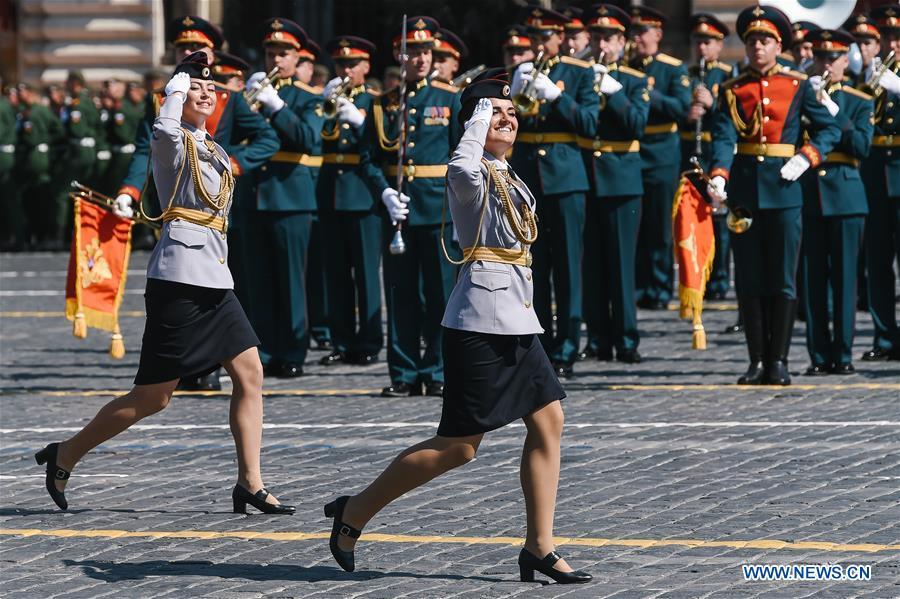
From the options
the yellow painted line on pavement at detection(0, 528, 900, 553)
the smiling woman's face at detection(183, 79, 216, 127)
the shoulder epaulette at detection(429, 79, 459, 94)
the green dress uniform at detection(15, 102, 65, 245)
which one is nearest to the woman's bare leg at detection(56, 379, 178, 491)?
the yellow painted line on pavement at detection(0, 528, 900, 553)

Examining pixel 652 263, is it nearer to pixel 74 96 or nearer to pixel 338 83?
pixel 338 83

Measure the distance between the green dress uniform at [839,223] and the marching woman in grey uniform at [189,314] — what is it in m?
5.05

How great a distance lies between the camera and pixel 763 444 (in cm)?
975

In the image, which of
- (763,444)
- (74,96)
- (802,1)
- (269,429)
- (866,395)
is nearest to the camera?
(763,444)

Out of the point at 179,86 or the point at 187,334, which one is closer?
the point at 179,86

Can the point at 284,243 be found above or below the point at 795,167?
below

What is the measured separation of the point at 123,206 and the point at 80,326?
1018 mm

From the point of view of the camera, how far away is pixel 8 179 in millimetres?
23766

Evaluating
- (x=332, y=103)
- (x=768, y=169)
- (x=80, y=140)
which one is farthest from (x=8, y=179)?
(x=768, y=169)

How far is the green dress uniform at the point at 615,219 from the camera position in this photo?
520 inches

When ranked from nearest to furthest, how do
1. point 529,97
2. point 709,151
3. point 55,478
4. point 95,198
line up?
1. point 55,478
2. point 95,198
3. point 529,97
4. point 709,151

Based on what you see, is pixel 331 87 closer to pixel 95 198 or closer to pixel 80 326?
pixel 95 198

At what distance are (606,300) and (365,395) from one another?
2171 millimetres

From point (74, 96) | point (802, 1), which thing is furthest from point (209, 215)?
point (74, 96)
